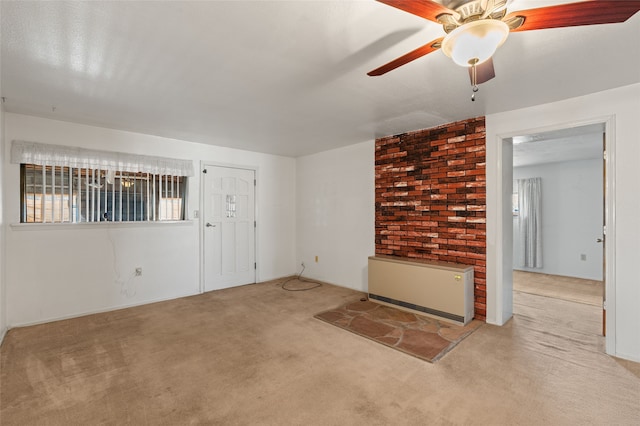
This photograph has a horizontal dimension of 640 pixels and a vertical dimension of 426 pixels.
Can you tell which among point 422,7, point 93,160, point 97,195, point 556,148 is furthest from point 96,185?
point 556,148

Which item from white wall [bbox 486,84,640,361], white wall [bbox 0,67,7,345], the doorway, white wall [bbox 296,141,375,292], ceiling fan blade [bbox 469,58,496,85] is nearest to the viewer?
ceiling fan blade [bbox 469,58,496,85]

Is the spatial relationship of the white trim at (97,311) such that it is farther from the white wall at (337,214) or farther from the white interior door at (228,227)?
the white wall at (337,214)

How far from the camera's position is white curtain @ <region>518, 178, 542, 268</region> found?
19.7 feet

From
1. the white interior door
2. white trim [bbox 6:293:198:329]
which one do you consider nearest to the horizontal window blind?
the white interior door

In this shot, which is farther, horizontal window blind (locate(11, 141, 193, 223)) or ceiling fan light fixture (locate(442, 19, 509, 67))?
horizontal window blind (locate(11, 141, 193, 223))

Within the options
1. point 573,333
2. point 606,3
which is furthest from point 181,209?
point 573,333

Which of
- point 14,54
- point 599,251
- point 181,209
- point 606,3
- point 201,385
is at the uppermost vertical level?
point 14,54

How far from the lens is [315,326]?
3.22m

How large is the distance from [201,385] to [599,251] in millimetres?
6766

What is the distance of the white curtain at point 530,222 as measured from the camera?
6.01 metres

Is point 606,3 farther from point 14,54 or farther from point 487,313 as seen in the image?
point 14,54

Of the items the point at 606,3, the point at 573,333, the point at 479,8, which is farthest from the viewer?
the point at 573,333

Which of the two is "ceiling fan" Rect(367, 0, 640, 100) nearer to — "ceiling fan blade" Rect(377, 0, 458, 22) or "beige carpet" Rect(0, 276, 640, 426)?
"ceiling fan blade" Rect(377, 0, 458, 22)

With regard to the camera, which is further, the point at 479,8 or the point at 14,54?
the point at 14,54
